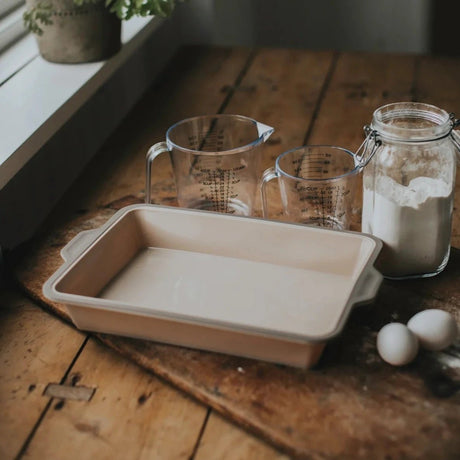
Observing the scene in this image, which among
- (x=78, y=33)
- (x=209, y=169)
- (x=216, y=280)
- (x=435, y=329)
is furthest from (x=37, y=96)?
(x=435, y=329)

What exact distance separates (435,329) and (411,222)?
141 mm

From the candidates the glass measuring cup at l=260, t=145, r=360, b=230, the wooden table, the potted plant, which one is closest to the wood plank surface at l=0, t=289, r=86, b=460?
the wooden table

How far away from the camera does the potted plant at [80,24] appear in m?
1.15

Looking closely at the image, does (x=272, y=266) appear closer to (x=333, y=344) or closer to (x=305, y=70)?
(x=333, y=344)

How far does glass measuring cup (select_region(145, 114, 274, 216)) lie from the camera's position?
3.15 ft

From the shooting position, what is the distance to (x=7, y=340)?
0.85 meters

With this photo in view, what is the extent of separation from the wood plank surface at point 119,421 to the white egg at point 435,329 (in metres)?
0.24

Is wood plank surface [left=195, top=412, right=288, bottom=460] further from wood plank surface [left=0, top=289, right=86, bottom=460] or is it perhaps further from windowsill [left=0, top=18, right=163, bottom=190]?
windowsill [left=0, top=18, right=163, bottom=190]

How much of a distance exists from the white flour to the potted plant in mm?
492

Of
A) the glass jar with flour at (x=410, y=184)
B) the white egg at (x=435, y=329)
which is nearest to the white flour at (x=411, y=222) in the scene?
the glass jar with flour at (x=410, y=184)

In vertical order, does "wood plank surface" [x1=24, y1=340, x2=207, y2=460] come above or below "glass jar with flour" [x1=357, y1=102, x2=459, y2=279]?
below

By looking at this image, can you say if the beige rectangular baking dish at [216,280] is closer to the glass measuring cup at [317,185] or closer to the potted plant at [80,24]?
the glass measuring cup at [317,185]

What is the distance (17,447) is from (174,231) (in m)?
0.33

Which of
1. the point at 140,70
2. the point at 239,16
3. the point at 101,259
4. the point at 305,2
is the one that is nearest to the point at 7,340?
the point at 101,259
